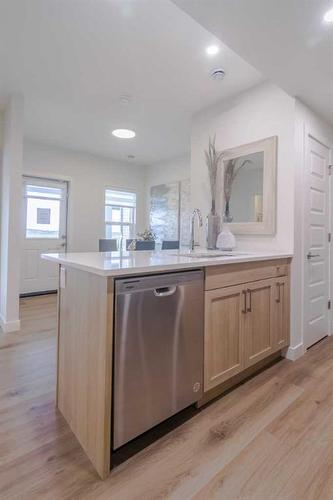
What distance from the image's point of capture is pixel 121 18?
1.94 m

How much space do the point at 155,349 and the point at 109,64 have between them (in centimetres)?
246

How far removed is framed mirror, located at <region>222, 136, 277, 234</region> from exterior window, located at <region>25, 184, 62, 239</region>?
338 centimetres

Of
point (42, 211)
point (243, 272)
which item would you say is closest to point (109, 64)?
point (243, 272)

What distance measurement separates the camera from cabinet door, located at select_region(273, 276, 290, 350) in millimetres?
2256

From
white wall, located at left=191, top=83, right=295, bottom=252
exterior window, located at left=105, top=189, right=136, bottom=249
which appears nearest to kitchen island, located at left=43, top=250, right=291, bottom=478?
white wall, located at left=191, top=83, right=295, bottom=252

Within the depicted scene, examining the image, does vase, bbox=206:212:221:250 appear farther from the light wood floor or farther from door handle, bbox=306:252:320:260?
the light wood floor

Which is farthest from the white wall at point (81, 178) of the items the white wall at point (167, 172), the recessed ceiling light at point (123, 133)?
the recessed ceiling light at point (123, 133)

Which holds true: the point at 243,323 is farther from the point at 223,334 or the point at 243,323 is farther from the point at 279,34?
the point at 279,34

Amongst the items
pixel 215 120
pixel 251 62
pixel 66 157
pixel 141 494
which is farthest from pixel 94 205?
pixel 141 494

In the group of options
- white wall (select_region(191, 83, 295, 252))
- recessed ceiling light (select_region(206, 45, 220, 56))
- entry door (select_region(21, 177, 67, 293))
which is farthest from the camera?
entry door (select_region(21, 177, 67, 293))

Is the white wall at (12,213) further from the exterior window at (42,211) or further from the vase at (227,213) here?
the vase at (227,213)

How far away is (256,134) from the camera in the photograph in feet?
8.79

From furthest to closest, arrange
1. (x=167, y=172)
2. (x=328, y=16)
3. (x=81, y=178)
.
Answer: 1. (x=167, y=172)
2. (x=81, y=178)
3. (x=328, y=16)

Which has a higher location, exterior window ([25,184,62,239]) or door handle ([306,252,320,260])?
exterior window ([25,184,62,239])
